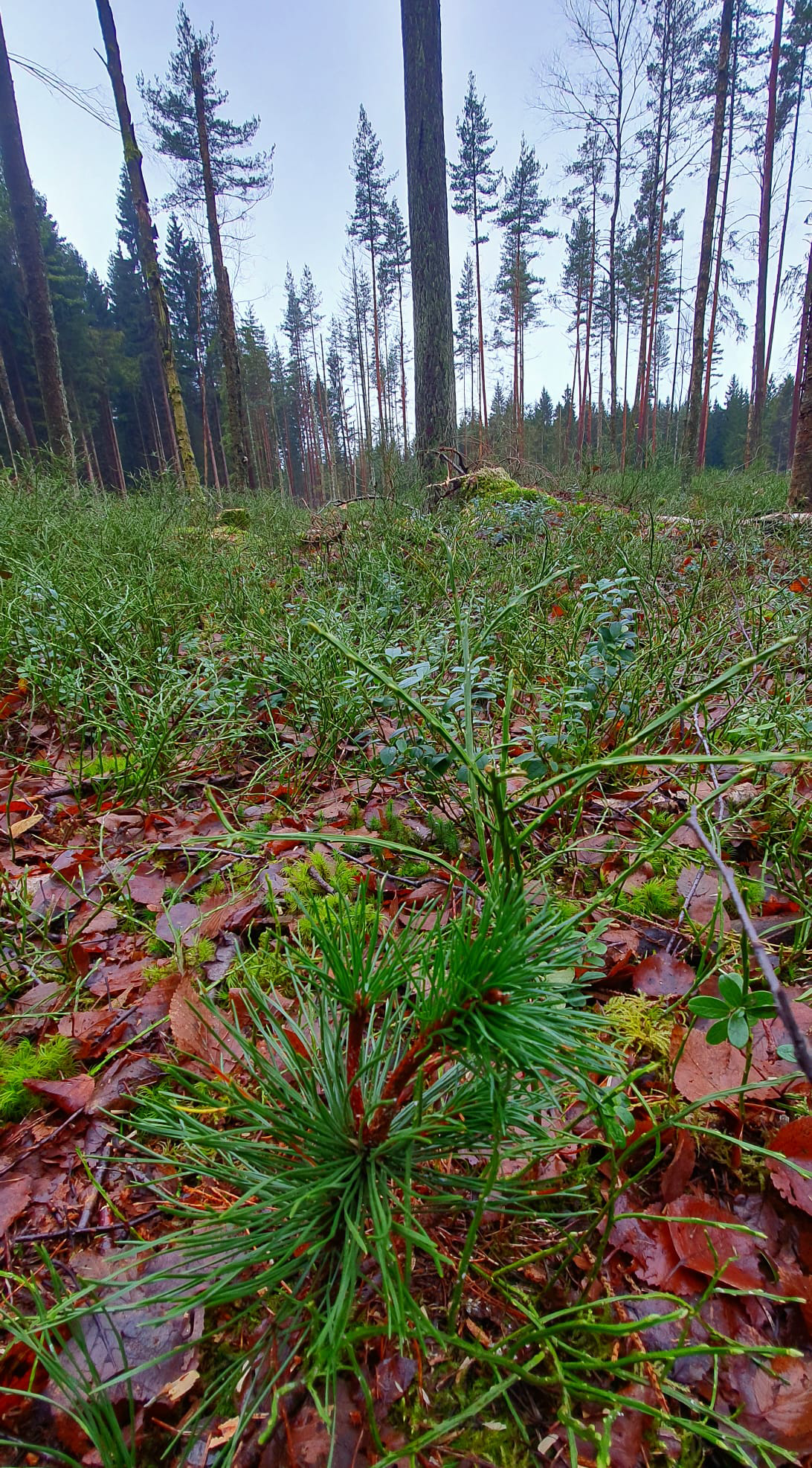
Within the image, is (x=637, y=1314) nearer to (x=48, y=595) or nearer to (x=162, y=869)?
(x=162, y=869)

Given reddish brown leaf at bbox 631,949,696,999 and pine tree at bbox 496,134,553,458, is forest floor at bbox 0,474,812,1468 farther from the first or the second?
pine tree at bbox 496,134,553,458

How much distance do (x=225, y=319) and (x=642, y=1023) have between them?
15.3 meters

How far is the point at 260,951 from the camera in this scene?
1.22 metres

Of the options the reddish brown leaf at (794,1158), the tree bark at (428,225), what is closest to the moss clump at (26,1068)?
the reddish brown leaf at (794,1158)

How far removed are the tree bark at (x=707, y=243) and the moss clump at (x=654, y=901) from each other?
458 inches

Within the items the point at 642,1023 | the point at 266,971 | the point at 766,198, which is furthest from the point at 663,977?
the point at 766,198

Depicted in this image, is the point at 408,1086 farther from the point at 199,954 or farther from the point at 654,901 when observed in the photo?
the point at 654,901

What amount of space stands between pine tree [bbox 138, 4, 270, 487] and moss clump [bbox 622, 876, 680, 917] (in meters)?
13.2

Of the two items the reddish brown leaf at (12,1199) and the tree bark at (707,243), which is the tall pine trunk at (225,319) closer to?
the tree bark at (707,243)

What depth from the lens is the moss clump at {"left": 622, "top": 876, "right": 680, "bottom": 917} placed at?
4.52 feet

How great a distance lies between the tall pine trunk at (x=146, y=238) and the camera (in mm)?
9164

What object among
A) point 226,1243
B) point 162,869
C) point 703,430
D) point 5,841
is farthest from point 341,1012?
point 703,430

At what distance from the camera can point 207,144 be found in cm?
1402

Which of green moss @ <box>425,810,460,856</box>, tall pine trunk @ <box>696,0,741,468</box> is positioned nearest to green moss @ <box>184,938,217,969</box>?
green moss @ <box>425,810,460,856</box>
